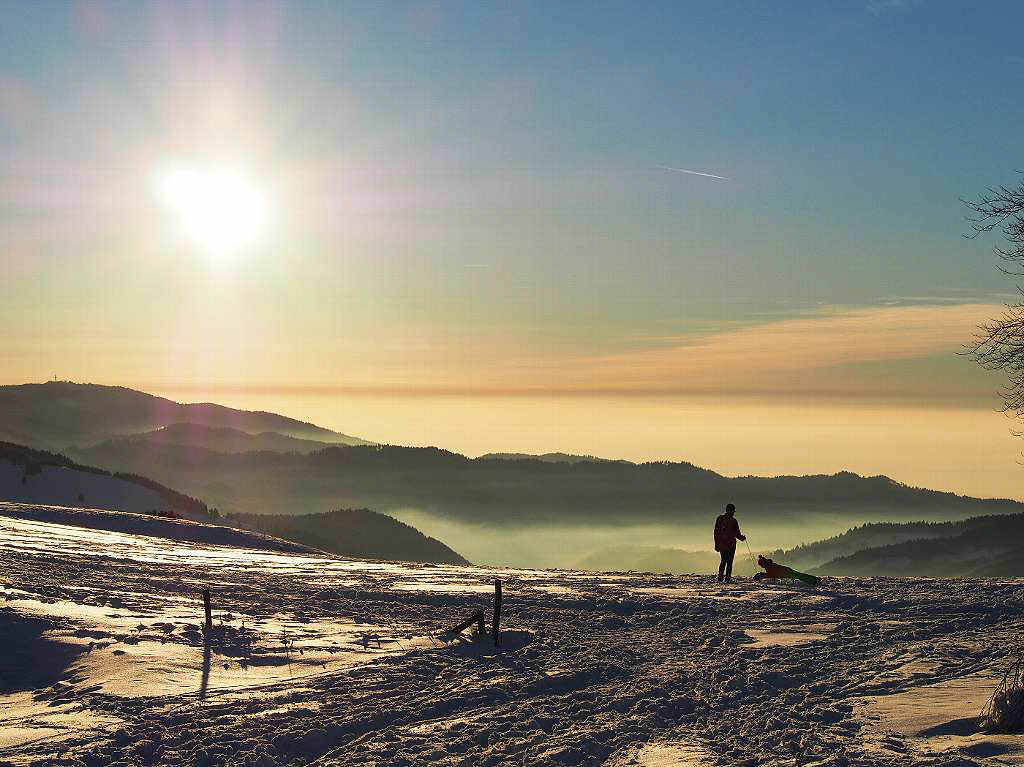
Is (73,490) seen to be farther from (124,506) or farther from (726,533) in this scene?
(726,533)

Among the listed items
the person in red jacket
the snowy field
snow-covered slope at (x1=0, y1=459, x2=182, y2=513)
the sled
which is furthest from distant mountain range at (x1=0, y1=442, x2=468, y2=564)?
the sled

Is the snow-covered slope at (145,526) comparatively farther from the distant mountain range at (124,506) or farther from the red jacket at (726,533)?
the red jacket at (726,533)

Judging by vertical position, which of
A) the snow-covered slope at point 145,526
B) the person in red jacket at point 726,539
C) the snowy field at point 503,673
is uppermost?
the person in red jacket at point 726,539

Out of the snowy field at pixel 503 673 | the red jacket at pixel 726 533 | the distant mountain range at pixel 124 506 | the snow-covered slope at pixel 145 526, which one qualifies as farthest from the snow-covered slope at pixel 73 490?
the red jacket at pixel 726 533

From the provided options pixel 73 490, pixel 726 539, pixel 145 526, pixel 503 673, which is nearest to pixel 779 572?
pixel 726 539

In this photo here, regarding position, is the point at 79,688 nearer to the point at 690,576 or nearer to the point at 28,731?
the point at 28,731

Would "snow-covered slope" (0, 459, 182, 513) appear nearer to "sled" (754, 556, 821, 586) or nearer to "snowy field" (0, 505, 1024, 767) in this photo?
"snowy field" (0, 505, 1024, 767)

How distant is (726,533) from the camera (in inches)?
843

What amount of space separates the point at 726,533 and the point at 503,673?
10.3 m

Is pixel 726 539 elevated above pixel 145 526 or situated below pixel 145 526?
above

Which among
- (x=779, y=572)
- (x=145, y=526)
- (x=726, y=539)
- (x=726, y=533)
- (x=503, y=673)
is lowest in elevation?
(x=503, y=673)

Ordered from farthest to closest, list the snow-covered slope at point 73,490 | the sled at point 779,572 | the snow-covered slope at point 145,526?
the snow-covered slope at point 73,490
the snow-covered slope at point 145,526
the sled at point 779,572

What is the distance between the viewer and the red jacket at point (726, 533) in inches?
840

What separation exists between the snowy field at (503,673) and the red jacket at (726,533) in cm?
111
